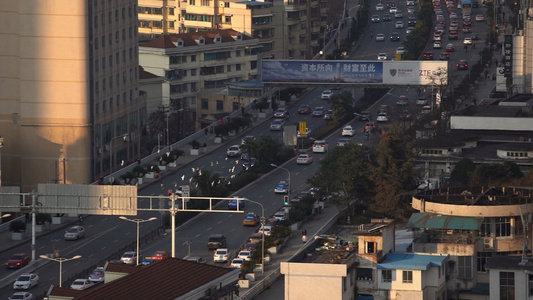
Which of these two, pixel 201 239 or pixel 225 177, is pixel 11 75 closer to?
pixel 225 177

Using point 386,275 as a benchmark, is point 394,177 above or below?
above

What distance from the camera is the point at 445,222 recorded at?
106 metres

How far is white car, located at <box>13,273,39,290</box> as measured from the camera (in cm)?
11612

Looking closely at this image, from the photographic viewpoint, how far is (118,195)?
10644cm

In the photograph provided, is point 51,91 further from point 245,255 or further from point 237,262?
point 237,262

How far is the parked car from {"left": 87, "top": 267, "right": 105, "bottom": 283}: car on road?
37.2ft

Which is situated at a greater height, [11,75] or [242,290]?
[11,75]

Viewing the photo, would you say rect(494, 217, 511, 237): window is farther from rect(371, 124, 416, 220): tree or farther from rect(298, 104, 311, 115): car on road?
rect(298, 104, 311, 115): car on road

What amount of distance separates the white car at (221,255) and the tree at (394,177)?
40.8 feet

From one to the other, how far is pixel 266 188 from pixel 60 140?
21.6 metres

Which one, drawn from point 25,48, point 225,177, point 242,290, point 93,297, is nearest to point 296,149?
point 225,177

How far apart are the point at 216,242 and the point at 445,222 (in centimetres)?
2665

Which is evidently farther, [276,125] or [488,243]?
[276,125]

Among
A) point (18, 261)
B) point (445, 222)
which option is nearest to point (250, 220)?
point (18, 261)
